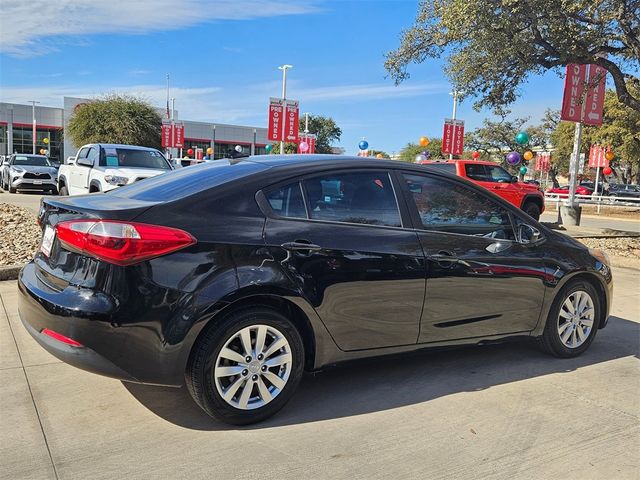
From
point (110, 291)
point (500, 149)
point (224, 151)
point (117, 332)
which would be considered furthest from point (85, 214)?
point (224, 151)

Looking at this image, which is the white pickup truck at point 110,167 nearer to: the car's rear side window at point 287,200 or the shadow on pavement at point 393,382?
the shadow on pavement at point 393,382

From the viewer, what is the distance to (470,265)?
13.4ft

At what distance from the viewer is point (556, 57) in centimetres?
1132

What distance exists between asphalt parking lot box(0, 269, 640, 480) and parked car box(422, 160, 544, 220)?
1190 cm

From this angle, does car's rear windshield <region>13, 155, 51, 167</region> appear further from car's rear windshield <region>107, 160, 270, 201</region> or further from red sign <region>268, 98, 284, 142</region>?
car's rear windshield <region>107, 160, 270, 201</region>

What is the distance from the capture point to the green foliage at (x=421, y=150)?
258 ft

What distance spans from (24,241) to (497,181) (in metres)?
12.7

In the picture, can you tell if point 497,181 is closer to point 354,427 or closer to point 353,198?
point 353,198

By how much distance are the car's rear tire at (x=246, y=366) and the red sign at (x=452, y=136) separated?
26758mm

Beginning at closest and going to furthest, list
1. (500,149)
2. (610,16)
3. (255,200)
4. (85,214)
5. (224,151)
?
(85,214) → (255,200) → (610,16) → (500,149) → (224,151)

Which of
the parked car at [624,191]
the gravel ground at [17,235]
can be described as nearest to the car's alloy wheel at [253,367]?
the gravel ground at [17,235]

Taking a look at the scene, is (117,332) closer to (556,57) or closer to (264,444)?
(264,444)

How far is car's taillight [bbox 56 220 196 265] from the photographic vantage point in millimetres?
3025

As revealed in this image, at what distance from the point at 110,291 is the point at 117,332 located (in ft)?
0.74
